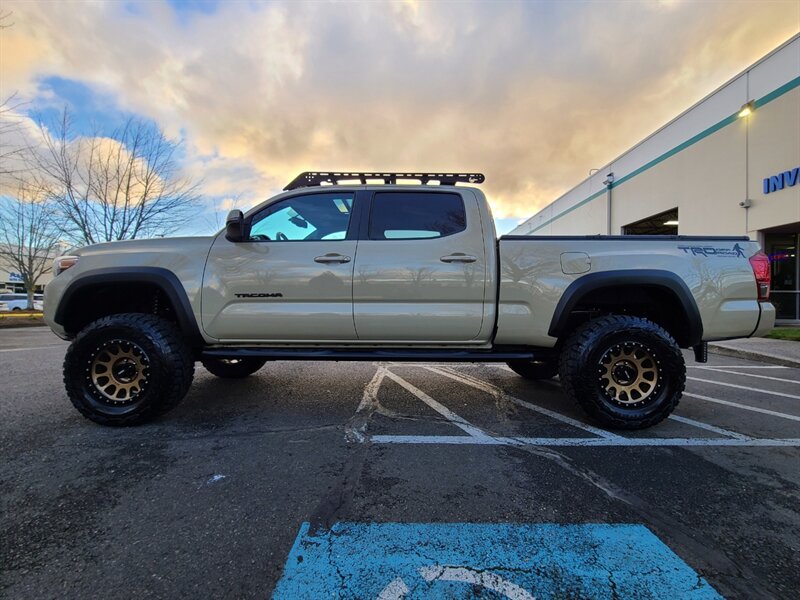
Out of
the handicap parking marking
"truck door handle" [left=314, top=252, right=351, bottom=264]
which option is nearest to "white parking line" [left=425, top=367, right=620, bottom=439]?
the handicap parking marking

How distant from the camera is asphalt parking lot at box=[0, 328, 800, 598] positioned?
66.9 inches

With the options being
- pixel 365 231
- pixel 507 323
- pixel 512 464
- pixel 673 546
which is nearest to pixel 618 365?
pixel 507 323

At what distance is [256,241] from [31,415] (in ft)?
8.63

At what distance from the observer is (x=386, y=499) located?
2.30 m

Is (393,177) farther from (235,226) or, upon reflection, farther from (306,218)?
(235,226)

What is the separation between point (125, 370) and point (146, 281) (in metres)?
0.80

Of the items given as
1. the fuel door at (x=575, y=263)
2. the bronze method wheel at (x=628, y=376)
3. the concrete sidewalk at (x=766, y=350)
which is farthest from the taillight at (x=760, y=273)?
the concrete sidewalk at (x=766, y=350)

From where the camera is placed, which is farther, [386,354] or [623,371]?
[386,354]

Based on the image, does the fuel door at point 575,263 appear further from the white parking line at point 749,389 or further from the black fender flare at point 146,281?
the white parking line at point 749,389

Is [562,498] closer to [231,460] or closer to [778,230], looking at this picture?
[231,460]

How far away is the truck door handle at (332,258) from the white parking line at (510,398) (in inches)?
91.7

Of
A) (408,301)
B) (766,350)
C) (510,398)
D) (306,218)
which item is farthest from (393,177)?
(766,350)

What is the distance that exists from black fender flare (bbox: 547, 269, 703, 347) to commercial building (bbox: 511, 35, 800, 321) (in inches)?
472

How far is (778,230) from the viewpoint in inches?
498
